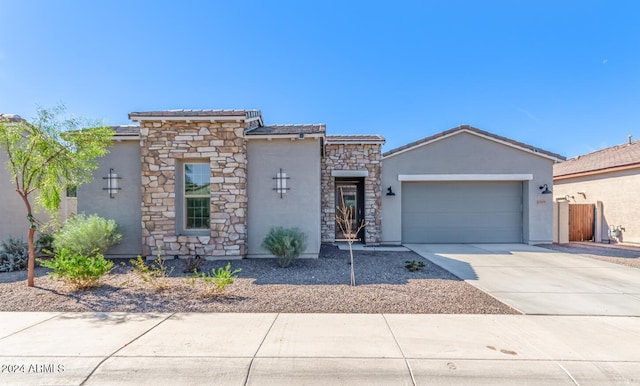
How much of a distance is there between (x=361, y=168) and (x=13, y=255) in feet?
34.1

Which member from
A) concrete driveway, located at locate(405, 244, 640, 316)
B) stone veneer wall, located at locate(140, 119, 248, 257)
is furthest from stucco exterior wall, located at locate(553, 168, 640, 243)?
stone veneer wall, located at locate(140, 119, 248, 257)

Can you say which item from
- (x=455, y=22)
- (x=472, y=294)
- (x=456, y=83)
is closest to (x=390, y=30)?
(x=455, y=22)

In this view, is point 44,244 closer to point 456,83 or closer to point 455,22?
point 455,22

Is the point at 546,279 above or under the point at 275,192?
under

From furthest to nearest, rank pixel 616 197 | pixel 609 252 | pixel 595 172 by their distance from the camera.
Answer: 1. pixel 595 172
2. pixel 616 197
3. pixel 609 252

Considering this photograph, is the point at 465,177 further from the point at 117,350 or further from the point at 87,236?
the point at 87,236

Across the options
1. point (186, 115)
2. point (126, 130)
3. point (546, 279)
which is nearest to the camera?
point (546, 279)

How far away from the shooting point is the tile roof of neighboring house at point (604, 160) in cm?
1179

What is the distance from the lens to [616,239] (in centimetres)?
1158

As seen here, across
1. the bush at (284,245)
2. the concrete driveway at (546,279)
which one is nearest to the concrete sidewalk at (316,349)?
the concrete driveway at (546,279)

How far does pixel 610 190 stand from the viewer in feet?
39.3

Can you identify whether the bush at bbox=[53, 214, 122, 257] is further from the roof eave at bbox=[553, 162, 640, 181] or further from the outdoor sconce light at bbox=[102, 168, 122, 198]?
the roof eave at bbox=[553, 162, 640, 181]

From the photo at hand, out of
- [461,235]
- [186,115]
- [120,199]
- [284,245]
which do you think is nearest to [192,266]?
[284,245]

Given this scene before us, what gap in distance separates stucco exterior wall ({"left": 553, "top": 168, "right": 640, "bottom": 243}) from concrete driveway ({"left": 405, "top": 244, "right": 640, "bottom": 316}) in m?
5.07
